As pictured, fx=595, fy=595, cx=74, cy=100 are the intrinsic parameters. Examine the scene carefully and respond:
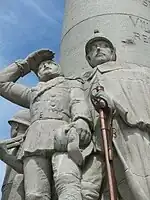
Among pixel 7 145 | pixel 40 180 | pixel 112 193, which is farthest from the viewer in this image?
pixel 7 145

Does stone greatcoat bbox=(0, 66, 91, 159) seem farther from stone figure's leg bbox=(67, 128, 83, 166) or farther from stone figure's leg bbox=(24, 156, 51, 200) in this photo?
stone figure's leg bbox=(67, 128, 83, 166)

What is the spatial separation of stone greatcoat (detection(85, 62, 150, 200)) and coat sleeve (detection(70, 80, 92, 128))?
12 centimetres

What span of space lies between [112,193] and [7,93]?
2405mm

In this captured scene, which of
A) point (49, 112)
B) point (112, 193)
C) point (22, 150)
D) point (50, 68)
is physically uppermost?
point (50, 68)

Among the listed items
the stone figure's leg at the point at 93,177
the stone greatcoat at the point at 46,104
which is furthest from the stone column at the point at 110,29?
the stone figure's leg at the point at 93,177

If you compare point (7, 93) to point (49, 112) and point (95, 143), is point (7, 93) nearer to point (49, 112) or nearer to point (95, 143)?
point (49, 112)

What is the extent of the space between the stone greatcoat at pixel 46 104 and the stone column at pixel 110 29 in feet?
3.58

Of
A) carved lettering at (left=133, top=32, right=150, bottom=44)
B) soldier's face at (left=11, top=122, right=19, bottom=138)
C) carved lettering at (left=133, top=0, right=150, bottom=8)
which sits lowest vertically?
soldier's face at (left=11, top=122, right=19, bottom=138)

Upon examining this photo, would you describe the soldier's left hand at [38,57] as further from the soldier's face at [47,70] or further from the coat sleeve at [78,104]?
the coat sleeve at [78,104]

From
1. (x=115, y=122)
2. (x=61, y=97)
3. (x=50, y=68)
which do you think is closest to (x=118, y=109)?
(x=115, y=122)

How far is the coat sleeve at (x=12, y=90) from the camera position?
25.3ft

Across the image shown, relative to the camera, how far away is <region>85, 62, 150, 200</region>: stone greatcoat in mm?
6262

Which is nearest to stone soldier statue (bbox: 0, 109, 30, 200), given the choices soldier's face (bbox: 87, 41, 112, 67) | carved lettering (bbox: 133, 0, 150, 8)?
soldier's face (bbox: 87, 41, 112, 67)

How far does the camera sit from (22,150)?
6.94 meters
